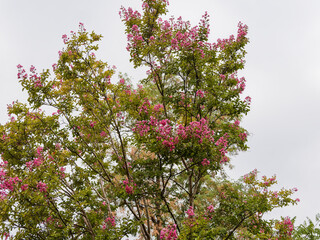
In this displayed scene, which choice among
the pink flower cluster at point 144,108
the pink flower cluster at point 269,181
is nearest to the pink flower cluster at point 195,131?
the pink flower cluster at point 144,108

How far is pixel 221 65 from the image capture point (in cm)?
945

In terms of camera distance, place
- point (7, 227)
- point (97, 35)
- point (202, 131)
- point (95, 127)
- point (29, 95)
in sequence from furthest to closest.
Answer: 1. point (95, 127)
2. point (97, 35)
3. point (29, 95)
4. point (7, 227)
5. point (202, 131)

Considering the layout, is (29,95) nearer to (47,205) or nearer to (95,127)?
(95,127)

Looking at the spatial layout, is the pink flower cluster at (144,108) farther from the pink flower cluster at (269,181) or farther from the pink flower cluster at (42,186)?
the pink flower cluster at (269,181)

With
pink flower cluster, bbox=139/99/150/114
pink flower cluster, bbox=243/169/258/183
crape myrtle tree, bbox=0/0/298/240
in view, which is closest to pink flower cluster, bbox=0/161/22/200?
crape myrtle tree, bbox=0/0/298/240

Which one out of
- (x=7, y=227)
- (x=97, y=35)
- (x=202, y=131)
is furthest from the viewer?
(x=97, y=35)

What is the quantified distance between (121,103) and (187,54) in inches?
102

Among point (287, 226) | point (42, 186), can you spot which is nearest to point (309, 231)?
point (287, 226)

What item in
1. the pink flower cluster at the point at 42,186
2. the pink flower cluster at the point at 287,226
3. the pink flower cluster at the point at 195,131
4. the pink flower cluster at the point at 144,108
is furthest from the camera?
the pink flower cluster at the point at 144,108

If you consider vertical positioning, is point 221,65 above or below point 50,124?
above

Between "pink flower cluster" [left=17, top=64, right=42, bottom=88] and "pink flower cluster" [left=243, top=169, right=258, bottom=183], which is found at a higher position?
"pink flower cluster" [left=17, top=64, right=42, bottom=88]

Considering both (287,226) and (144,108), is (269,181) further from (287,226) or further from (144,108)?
(144,108)

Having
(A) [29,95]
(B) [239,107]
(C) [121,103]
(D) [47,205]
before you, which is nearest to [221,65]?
(B) [239,107]

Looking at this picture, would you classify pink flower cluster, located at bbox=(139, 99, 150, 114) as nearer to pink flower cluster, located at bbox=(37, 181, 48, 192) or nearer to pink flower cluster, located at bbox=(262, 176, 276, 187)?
pink flower cluster, located at bbox=(37, 181, 48, 192)
